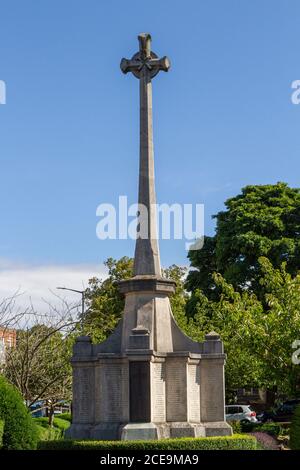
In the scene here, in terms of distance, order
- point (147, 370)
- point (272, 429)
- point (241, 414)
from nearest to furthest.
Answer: point (147, 370) → point (272, 429) → point (241, 414)

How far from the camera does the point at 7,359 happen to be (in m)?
28.7

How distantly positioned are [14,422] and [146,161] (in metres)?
7.39

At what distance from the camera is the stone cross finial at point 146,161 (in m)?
21.0

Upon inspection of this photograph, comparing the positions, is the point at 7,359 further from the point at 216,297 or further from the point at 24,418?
the point at 216,297

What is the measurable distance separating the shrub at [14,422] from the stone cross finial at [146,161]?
4423 mm

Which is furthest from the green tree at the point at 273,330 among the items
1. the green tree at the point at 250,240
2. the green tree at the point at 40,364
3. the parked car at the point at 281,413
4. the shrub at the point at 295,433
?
the green tree at the point at 250,240

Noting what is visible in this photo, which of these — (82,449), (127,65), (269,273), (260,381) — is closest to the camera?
(82,449)

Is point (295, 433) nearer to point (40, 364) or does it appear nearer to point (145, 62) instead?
point (40, 364)

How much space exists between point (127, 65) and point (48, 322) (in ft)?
36.9

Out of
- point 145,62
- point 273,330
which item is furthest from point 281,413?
point 145,62

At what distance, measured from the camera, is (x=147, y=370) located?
63.2 ft
